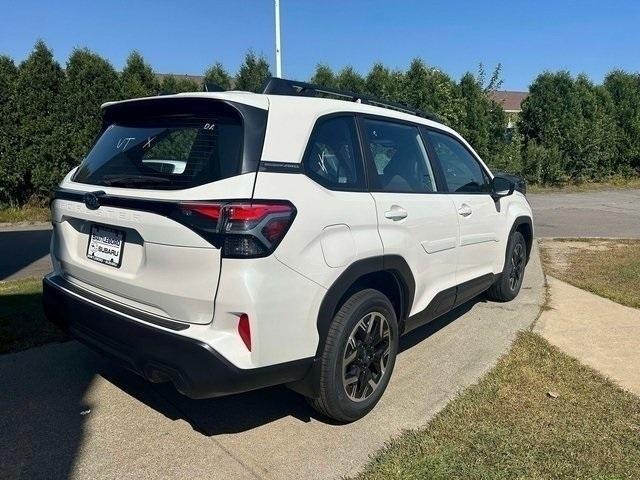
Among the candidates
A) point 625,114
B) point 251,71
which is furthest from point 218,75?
point 625,114

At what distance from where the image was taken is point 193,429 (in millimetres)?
3049

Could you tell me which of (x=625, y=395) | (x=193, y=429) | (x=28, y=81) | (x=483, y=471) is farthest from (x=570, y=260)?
(x=28, y=81)

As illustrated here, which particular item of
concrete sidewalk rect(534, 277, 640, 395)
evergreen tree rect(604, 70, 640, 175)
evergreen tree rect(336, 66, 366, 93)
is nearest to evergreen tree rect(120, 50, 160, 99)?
evergreen tree rect(336, 66, 366, 93)

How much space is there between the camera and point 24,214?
422 inches

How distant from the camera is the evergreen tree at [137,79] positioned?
452 inches

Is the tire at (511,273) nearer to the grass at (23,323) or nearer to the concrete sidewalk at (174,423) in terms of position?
the concrete sidewalk at (174,423)

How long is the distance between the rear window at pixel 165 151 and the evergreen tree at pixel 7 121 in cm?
865

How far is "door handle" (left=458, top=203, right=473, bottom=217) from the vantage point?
4.15 meters

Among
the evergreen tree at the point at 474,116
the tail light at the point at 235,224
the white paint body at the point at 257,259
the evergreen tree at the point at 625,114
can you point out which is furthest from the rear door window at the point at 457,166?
the evergreen tree at the point at 625,114

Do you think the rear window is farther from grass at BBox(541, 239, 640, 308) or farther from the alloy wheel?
grass at BBox(541, 239, 640, 308)

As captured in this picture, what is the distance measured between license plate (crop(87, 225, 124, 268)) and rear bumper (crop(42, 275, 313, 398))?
0.24 metres

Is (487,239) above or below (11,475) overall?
above

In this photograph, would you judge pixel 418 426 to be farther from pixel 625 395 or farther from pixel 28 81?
pixel 28 81

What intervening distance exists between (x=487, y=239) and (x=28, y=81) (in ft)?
32.3
